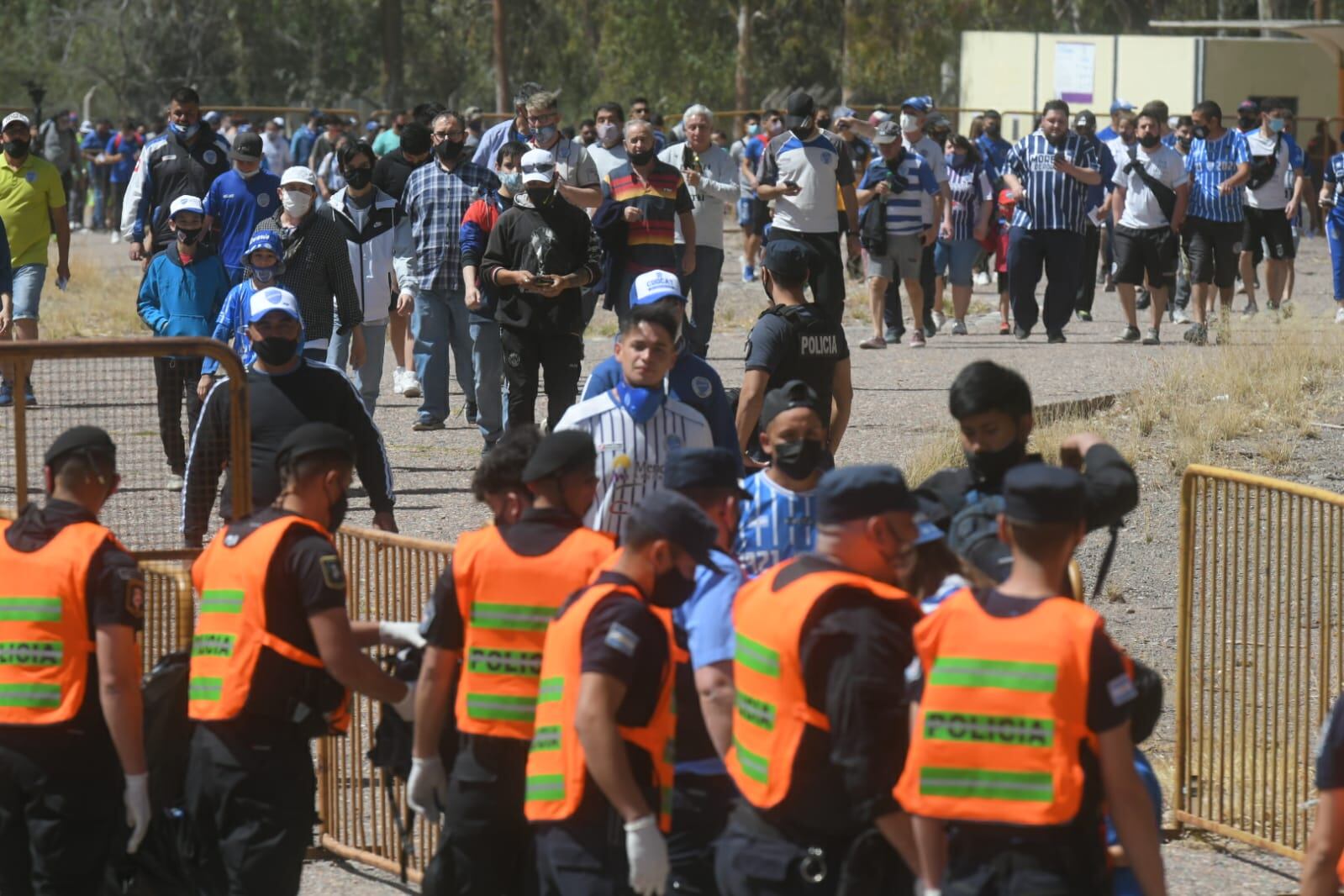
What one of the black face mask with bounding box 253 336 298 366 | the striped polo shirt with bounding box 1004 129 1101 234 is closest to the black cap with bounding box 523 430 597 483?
the black face mask with bounding box 253 336 298 366

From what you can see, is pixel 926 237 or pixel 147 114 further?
pixel 147 114

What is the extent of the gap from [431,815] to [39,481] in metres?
2.61

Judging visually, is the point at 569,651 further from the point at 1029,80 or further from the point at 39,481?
the point at 1029,80

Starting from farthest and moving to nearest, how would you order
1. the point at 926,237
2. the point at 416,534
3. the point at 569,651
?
the point at 926,237, the point at 416,534, the point at 569,651

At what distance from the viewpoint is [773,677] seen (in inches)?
168

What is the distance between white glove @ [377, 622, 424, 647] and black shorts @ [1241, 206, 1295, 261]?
47.3 ft

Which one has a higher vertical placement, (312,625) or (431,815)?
(312,625)

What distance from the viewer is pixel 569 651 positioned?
4551 mm

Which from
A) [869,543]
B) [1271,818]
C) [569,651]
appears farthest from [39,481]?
[1271,818]

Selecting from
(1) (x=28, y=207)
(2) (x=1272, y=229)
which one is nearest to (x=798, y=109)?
(1) (x=28, y=207)

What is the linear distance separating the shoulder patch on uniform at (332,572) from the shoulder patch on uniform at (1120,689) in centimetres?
207

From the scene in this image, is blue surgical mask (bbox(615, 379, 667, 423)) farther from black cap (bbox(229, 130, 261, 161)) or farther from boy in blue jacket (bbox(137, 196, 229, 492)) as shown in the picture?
black cap (bbox(229, 130, 261, 161))

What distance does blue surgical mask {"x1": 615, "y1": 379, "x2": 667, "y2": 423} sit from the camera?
6.57 meters

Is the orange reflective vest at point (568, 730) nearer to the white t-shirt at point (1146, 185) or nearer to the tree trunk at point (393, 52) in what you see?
the white t-shirt at point (1146, 185)
